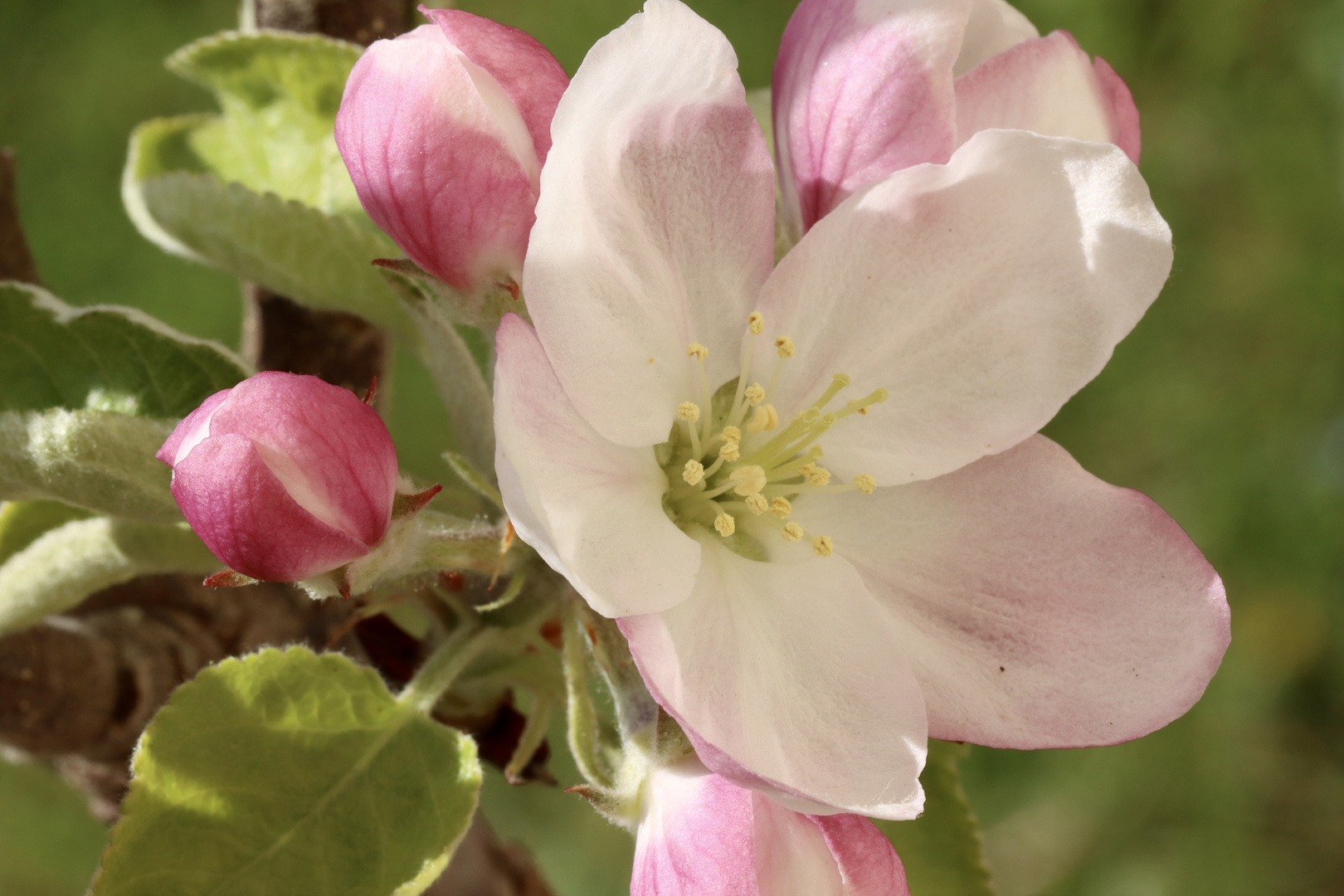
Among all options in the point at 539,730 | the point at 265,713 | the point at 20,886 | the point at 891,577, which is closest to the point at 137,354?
the point at 265,713

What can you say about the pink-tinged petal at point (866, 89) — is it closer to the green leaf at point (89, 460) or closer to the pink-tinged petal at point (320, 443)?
the pink-tinged petal at point (320, 443)

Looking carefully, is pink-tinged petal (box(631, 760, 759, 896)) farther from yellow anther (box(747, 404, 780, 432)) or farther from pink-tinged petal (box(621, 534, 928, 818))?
yellow anther (box(747, 404, 780, 432))

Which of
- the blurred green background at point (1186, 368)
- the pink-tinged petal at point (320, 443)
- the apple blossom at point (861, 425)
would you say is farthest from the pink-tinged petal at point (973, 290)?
the blurred green background at point (1186, 368)

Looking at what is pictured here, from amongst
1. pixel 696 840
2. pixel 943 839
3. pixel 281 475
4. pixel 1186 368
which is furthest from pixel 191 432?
pixel 1186 368

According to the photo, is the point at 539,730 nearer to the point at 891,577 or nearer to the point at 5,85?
the point at 891,577

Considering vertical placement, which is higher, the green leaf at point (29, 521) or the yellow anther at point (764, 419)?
the yellow anther at point (764, 419)

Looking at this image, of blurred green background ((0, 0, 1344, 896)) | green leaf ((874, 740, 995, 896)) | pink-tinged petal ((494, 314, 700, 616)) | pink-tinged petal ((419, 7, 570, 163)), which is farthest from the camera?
blurred green background ((0, 0, 1344, 896))

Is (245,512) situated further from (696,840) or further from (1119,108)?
(1119,108)

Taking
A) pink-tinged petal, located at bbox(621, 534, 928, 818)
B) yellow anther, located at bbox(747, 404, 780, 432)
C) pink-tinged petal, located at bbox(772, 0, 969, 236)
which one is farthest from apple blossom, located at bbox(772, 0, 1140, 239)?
pink-tinged petal, located at bbox(621, 534, 928, 818)
